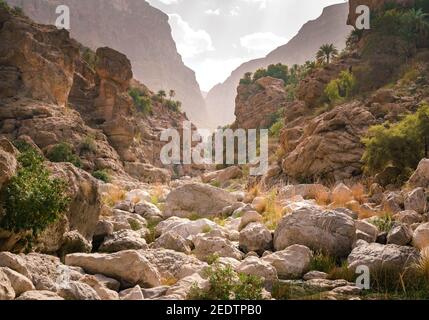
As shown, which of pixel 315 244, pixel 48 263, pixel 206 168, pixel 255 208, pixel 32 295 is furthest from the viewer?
pixel 206 168

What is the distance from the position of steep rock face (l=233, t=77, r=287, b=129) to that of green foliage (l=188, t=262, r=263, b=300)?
1938 inches

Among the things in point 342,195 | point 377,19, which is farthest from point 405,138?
point 377,19

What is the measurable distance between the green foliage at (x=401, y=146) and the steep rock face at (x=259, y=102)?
127ft

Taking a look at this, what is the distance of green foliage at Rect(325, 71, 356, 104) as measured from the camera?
28.0m

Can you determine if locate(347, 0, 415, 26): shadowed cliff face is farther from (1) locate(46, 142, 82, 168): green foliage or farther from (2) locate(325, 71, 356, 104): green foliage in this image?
(1) locate(46, 142, 82, 168): green foliage

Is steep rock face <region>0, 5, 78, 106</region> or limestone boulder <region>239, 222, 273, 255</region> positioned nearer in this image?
limestone boulder <region>239, 222, 273, 255</region>

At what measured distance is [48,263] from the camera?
595cm

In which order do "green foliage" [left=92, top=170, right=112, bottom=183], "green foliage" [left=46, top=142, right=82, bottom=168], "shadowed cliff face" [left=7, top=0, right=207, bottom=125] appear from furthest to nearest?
"shadowed cliff face" [left=7, top=0, right=207, bottom=125] < "green foliage" [left=92, top=170, right=112, bottom=183] < "green foliage" [left=46, top=142, right=82, bottom=168]

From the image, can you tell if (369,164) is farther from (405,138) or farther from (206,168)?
(206,168)

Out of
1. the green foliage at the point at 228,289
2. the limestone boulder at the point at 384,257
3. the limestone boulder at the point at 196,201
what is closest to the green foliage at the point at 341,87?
the limestone boulder at the point at 196,201

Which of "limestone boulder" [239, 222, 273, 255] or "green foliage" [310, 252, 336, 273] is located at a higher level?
"limestone boulder" [239, 222, 273, 255]

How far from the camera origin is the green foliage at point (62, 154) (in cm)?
2627

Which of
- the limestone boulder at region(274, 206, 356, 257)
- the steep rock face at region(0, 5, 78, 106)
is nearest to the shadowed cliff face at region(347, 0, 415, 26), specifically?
the steep rock face at region(0, 5, 78, 106)

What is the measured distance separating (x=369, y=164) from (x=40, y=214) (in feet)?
38.5
